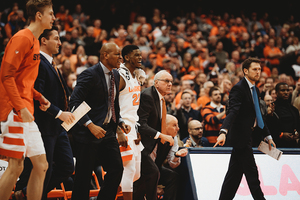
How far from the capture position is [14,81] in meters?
2.82

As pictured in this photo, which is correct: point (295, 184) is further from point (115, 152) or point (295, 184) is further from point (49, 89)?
point (49, 89)

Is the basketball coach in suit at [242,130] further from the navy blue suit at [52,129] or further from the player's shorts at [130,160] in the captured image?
the navy blue suit at [52,129]

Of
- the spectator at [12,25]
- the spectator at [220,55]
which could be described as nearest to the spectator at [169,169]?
the spectator at [12,25]

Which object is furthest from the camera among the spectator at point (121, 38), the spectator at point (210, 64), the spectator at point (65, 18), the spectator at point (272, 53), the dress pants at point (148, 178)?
Result: the spectator at point (272, 53)

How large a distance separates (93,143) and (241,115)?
208cm

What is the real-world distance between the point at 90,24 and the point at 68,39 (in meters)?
2.04

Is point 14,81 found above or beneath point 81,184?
above

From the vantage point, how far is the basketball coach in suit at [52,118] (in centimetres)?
324

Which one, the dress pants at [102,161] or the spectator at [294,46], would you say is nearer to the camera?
the dress pants at [102,161]

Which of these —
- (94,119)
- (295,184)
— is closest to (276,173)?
(295,184)

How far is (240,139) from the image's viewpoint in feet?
14.7

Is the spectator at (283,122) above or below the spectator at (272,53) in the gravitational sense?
below

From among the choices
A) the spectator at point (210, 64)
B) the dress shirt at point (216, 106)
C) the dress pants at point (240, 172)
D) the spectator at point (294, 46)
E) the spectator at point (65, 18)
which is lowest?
the dress pants at point (240, 172)

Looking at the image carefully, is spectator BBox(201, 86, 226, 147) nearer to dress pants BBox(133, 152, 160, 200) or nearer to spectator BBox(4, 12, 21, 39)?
dress pants BBox(133, 152, 160, 200)
